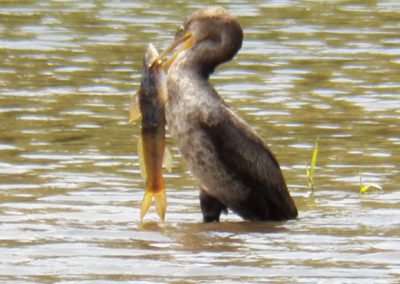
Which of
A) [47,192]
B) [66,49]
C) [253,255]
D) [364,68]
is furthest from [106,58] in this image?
[253,255]

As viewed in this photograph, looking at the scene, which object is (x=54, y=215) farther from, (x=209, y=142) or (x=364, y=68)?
(x=364, y=68)

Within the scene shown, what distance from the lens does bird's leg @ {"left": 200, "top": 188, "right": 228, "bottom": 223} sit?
1002cm

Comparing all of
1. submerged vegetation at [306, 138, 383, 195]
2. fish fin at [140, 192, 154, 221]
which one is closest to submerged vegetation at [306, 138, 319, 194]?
submerged vegetation at [306, 138, 383, 195]

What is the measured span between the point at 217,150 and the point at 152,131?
41 cm

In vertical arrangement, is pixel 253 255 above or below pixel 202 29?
below

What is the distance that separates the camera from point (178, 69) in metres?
10.2

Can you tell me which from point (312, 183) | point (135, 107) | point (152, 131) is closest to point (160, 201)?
point (152, 131)

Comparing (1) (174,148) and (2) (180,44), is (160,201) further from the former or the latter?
(1) (174,148)

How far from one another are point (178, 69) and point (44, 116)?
10.5 feet

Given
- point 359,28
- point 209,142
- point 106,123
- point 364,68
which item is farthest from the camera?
point 359,28

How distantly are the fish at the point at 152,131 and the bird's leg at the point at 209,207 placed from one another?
0.96ft

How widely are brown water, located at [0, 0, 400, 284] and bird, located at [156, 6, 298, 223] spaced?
15 cm

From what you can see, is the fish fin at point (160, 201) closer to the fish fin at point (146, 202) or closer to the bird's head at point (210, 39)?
the fish fin at point (146, 202)

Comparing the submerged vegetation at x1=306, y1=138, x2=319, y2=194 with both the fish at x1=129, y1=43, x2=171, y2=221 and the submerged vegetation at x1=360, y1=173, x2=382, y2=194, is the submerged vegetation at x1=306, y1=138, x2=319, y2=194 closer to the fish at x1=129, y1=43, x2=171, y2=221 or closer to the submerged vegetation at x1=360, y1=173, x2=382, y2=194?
the submerged vegetation at x1=360, y1=173, x2=382, y2=194
